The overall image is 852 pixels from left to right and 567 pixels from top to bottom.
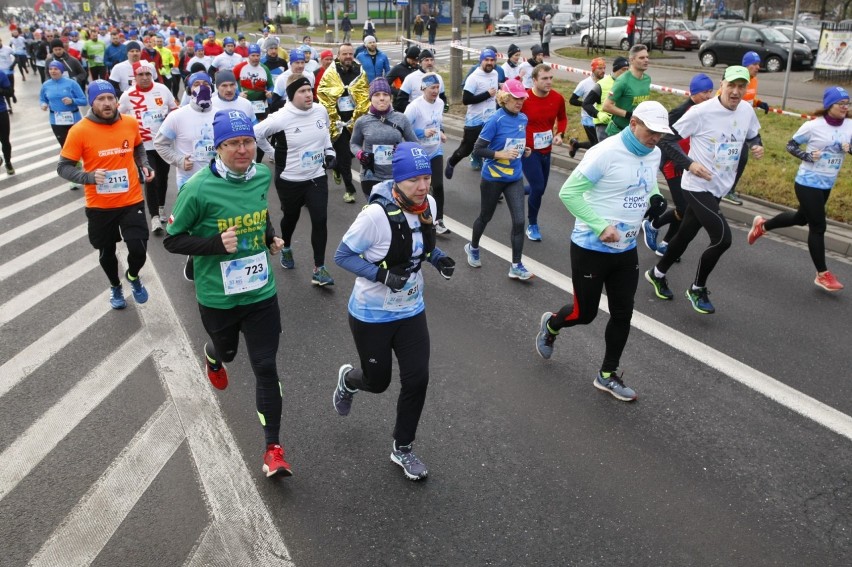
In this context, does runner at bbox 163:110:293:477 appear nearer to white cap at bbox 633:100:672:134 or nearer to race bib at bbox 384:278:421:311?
race bib at bbox 384:278:421:311

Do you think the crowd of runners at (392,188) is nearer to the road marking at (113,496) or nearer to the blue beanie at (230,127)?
the blue beanie at (230,127)

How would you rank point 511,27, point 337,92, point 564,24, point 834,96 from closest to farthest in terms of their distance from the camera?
point 834,96
point 337,92
point 564,24
point 511,27

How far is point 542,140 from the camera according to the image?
828 cm

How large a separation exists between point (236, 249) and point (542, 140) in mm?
5059

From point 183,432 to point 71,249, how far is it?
537cm

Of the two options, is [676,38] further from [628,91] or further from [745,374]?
[745,374]

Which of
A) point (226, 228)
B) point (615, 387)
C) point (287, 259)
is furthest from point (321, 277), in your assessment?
point (615, 387)

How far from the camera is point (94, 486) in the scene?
4.33 meters

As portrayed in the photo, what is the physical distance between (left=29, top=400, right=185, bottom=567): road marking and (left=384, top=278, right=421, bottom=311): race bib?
183 cm

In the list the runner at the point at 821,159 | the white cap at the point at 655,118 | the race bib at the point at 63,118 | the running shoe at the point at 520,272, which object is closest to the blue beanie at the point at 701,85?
the runner at the point at 821,159

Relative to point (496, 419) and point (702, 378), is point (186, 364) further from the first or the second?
point (702, 378)

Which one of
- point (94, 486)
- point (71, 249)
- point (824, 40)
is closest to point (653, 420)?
point (94, 486)

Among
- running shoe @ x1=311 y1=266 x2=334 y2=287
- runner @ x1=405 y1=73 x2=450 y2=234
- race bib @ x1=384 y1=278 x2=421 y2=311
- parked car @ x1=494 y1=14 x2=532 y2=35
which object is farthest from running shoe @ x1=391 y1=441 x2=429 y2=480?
parked car @ x1=494 y1=14 x2=532 y2=35

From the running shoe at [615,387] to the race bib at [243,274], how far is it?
2665 mm
